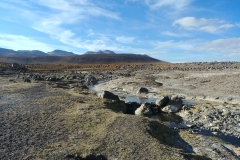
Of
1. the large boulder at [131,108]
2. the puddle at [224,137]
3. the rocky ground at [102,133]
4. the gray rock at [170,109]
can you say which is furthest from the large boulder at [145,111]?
the puddle at [224,137]

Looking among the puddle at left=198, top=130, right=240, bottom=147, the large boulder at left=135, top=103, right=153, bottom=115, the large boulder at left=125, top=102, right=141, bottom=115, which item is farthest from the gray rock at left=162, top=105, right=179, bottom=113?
the puddle at left=198, top=130, right=240, bottom=147

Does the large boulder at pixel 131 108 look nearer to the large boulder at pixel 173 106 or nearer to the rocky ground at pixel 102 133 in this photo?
the rocky ground at pixel 102 133

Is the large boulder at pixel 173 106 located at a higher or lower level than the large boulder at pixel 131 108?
higher

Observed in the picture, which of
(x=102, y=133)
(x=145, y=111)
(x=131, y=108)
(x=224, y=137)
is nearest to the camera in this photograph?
(x=102, y=133)

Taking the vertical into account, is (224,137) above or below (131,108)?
above

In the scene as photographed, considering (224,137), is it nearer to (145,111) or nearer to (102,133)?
(145,111)

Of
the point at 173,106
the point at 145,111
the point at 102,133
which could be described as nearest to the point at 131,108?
the point at 145,111

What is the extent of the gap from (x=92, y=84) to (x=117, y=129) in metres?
45.1

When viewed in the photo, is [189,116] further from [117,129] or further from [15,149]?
[15,149]

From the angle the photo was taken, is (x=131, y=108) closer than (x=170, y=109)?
No

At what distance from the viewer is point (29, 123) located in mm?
18422

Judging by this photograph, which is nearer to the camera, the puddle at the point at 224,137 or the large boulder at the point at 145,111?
the puddle at the point at 224,137

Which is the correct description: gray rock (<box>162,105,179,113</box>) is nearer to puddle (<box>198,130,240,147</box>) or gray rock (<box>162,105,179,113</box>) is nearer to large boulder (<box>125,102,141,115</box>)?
large boulder (<box>125,102,141,115</box>)

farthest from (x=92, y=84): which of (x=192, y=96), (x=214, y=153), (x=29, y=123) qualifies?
(x=214, y=153)
